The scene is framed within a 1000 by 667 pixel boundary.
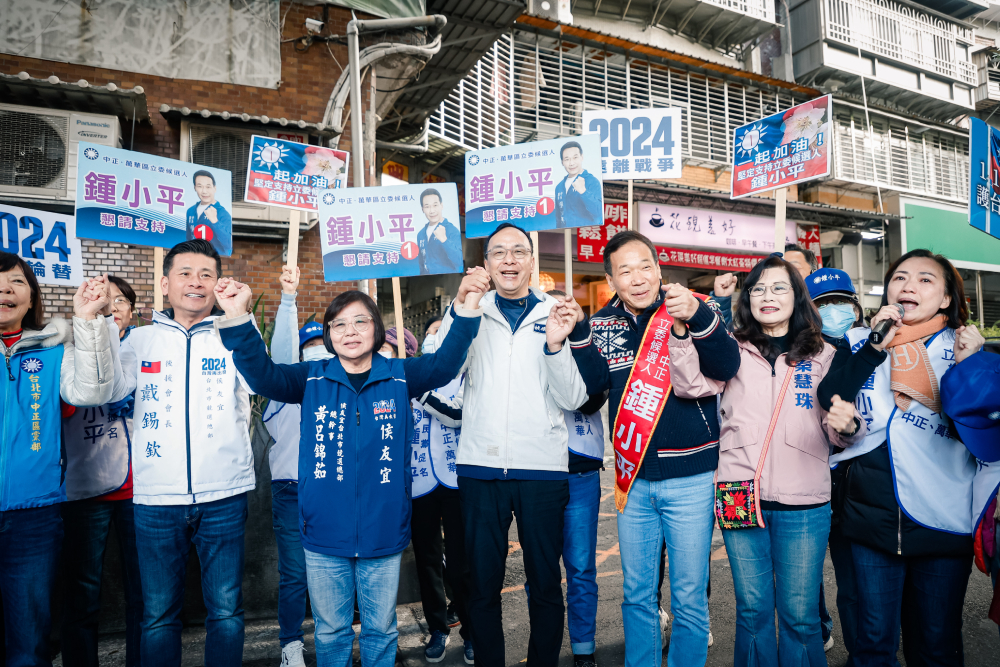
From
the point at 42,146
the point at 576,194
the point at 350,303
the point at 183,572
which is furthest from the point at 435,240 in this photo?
the point at 42,146

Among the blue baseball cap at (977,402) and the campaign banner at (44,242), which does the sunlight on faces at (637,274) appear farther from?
the campaign banner at (44,242)

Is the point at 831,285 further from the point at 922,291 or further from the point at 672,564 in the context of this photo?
the point at 672,564

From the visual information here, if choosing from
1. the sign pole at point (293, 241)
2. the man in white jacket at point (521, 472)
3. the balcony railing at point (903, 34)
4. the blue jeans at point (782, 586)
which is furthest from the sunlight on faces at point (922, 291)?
the balcony railing at point (903, 34)

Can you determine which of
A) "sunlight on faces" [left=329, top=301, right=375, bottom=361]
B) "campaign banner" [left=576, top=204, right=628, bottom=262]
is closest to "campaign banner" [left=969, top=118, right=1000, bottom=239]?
"sunlight on faces" [left=329, top=301, right=375, bottom=361]

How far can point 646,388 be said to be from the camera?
2.82 meters

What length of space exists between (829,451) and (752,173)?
3.39 m

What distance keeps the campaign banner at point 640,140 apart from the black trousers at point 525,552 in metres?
3.21

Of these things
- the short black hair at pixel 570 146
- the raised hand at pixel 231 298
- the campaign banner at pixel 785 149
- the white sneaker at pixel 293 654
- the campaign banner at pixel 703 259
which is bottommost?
the white sneaker at pixel 293 654

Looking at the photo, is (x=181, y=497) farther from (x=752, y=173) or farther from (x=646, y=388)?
(x=752, y=173)

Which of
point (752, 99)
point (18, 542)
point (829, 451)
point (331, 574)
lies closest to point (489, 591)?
point (331, 574)

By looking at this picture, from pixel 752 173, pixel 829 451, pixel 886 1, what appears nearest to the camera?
pixel 829 451

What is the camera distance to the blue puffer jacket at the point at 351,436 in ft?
8.55

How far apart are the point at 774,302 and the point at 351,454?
2.07m

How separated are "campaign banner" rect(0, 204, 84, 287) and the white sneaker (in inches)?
101
